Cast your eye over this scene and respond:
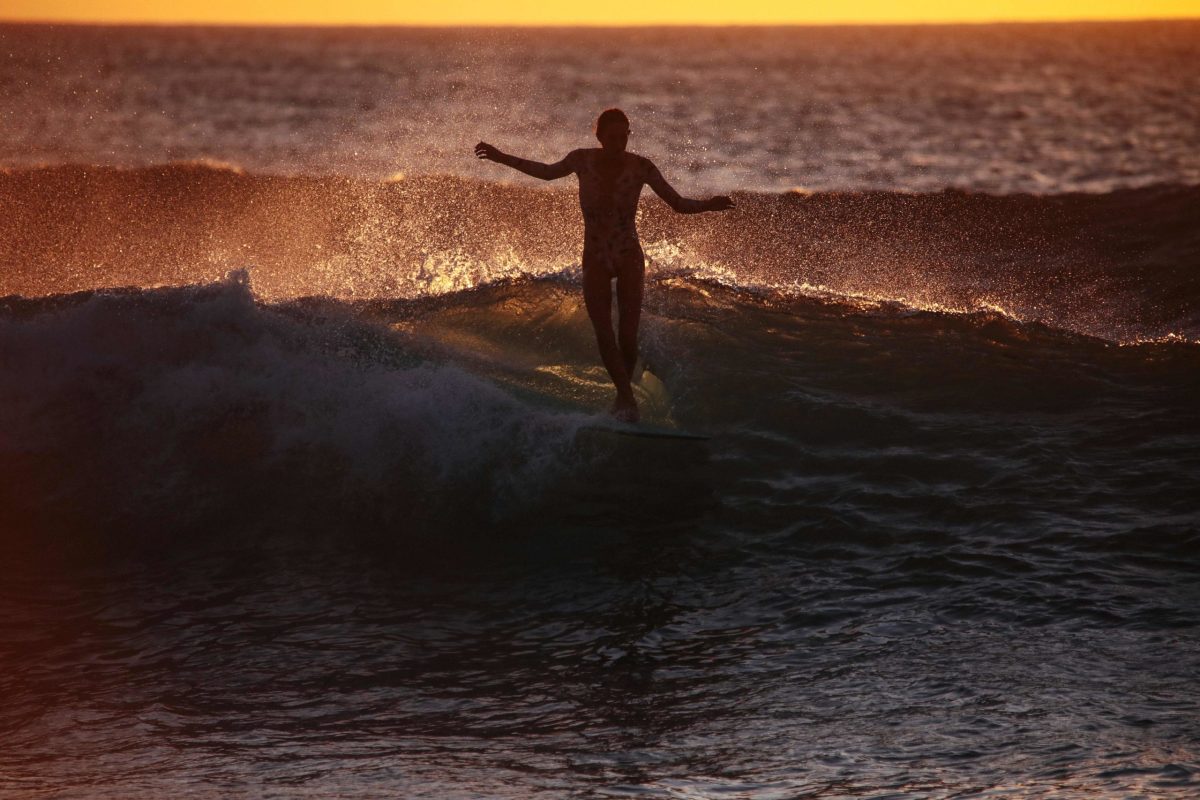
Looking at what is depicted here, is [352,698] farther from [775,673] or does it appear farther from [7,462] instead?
[7,462]

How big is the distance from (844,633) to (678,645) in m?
0.84

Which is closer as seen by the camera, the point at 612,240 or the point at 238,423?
the point at 612,240

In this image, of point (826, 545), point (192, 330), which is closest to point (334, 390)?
point (192, 330)

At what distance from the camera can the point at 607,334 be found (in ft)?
29.7

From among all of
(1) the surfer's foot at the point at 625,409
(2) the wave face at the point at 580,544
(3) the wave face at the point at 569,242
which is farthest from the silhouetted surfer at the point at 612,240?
(3) the wave face at the point at 569,242

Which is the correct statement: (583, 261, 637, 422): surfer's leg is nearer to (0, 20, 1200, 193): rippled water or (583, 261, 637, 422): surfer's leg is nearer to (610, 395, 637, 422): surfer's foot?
(610, 395, 637, 422): surfer's foot

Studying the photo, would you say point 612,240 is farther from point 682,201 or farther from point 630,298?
point 682,201

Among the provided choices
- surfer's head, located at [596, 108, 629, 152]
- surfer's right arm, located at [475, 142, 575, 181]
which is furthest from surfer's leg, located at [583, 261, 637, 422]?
surfer's head, located at [596, 108, 629, 152]

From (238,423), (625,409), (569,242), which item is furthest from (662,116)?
(625,409)

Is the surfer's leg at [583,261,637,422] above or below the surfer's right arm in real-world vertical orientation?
below

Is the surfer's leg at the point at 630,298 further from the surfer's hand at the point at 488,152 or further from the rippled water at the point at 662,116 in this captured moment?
the rippled water at the point at 662,116

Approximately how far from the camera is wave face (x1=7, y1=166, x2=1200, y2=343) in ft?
47.3

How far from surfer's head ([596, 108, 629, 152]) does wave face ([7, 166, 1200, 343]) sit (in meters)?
4.09

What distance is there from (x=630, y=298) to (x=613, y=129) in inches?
44.3
